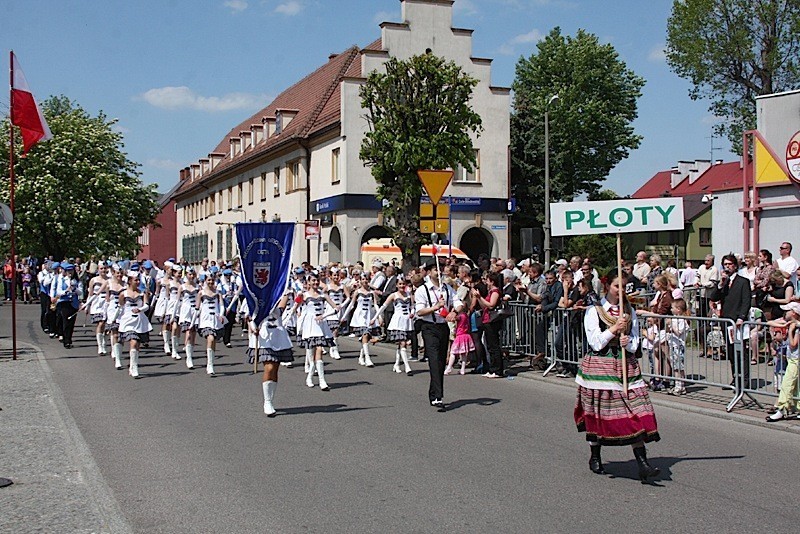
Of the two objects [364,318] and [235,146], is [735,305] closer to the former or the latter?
[364,318]

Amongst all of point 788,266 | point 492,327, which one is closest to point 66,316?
point 492,327

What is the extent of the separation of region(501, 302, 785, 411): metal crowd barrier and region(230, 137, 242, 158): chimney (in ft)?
151

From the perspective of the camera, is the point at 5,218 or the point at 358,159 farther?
the point at 358,159

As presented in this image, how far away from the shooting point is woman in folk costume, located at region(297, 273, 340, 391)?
14.4 meters

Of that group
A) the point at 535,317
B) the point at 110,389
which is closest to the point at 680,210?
the point at 535,317

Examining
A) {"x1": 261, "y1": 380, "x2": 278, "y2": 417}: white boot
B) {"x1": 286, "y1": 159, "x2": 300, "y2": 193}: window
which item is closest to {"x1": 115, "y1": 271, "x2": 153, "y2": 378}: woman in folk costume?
{"x1": 261, "y1": 380, "x2": 278, "y2": 417}: white boot

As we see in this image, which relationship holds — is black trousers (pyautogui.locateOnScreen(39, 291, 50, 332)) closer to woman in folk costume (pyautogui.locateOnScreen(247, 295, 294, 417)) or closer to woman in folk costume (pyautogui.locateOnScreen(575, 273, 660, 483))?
woman in folk costume (pyautogui.locateOnScreen(247, 295, 294, 417))

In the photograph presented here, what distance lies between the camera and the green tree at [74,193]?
1895 inches

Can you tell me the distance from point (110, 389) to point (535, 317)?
726 cm

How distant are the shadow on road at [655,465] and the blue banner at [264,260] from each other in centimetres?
519

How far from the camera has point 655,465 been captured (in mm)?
8570

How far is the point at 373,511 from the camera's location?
6859 mm

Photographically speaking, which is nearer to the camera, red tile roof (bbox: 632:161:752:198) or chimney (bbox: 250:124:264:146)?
chimney (bbox: 250:124:264:146)

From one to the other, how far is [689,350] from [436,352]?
370cm
